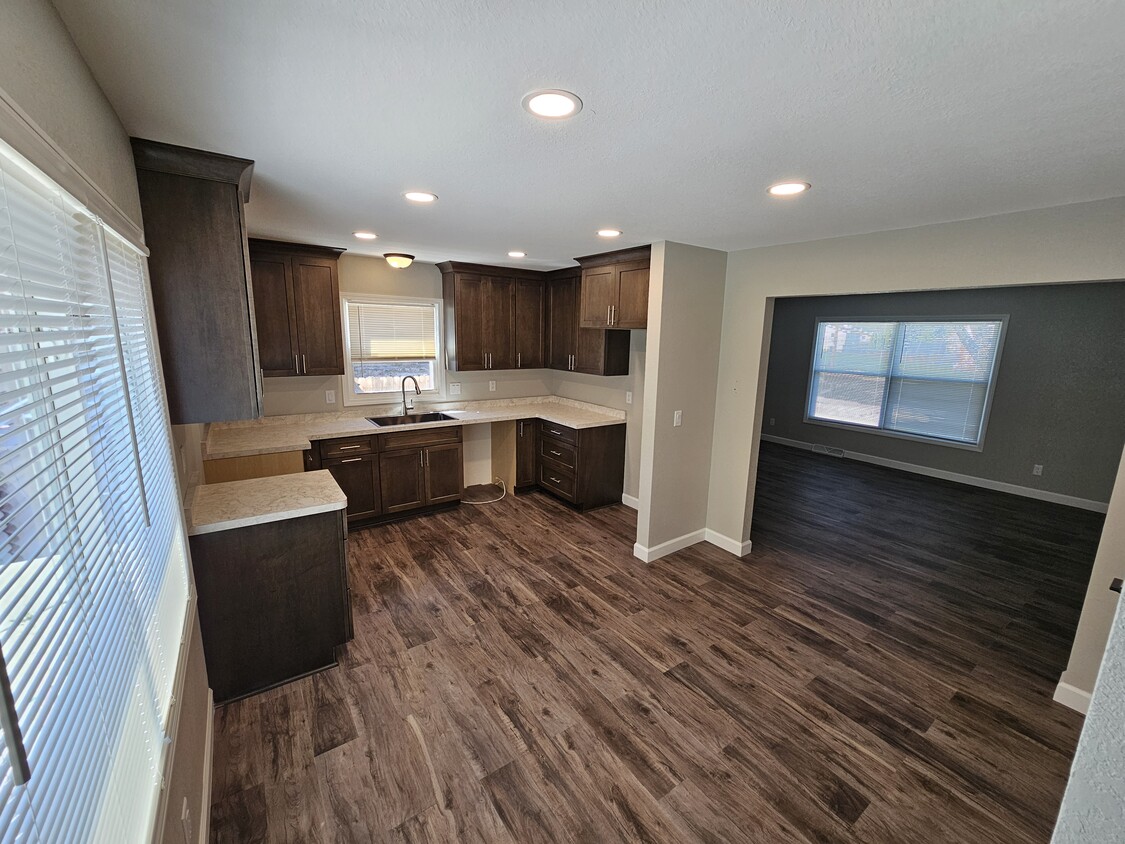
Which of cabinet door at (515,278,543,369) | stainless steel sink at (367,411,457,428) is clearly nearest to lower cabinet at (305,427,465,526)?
stainless steel sink at (367,411,457,428)

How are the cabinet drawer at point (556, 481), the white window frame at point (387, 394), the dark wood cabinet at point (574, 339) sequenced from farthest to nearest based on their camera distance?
the cabinet drawer at point (556, 481)
the dark wood cabinet at point (574, 339)
the white window frame at point (387, 394)

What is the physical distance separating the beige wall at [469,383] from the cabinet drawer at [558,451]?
22.7 inches

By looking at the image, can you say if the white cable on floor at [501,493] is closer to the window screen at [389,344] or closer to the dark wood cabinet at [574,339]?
the window screen at [389,344]

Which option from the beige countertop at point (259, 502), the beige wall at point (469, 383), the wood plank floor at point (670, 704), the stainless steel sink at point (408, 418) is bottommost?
the wood plank floor at point (670, 704)

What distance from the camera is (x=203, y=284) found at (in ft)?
5.93

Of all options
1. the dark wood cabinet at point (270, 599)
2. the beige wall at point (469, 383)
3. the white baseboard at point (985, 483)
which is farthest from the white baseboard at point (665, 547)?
the white baseboard at point (985, 483)

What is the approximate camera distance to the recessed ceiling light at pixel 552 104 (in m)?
1.24

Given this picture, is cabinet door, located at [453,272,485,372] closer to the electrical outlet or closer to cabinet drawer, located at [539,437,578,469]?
cabinet drawer, located at [539,437,578,469]

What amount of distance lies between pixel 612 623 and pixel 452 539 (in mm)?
1649

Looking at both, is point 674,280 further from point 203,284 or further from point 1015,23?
point 203,284

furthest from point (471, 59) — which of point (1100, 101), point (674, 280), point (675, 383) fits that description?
point (675, 383)

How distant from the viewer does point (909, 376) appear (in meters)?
6.02

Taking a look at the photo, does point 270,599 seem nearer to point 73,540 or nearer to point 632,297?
point 73,540

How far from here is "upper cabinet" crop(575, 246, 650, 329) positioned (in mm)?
3486
